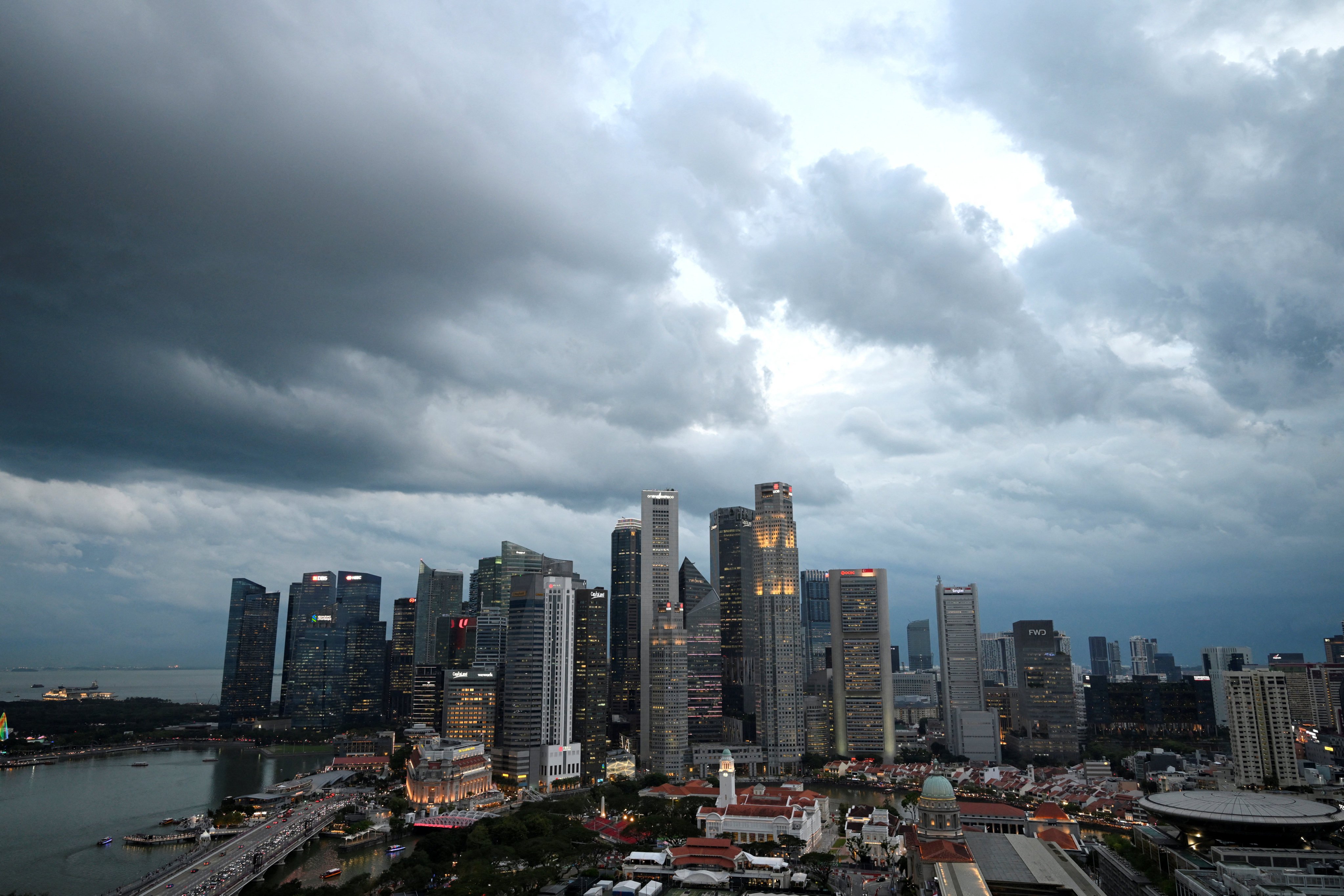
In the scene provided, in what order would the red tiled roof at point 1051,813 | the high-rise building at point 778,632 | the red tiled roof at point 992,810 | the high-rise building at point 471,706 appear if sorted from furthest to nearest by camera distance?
the high-rise building at point 778,632 → the high-rise building at point 471,706 → the red tiled roof at point 992,810 → the red tiled roof at point 1051,813

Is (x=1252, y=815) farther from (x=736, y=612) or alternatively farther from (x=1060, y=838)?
(x=736, y=612)

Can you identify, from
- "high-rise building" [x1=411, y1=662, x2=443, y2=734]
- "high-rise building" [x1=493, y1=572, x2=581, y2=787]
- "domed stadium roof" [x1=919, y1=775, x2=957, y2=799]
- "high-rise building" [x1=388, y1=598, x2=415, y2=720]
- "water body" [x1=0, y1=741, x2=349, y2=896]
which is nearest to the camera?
"water body" [x1=0, y1=741, x2=349, y2=896]

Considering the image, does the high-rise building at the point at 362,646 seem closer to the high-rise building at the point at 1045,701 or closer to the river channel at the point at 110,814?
the river channel at the point at 110,814

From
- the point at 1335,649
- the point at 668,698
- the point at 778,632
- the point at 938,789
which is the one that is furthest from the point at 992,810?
the point at 1335,649

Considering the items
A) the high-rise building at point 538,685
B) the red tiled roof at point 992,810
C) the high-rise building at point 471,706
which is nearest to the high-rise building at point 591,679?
the high-rise building at point 538,685

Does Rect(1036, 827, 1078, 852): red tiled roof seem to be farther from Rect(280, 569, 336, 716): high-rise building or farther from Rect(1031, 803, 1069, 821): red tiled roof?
Rect(280, 569, 336, 716): high-rise building

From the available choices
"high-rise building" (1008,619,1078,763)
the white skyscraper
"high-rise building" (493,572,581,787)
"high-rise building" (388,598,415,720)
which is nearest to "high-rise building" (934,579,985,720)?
"high-rise building" (1008,619,1078,763)

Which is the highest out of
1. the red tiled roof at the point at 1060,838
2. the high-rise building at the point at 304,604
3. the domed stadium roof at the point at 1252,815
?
the high-rise building at the point at 304,604
